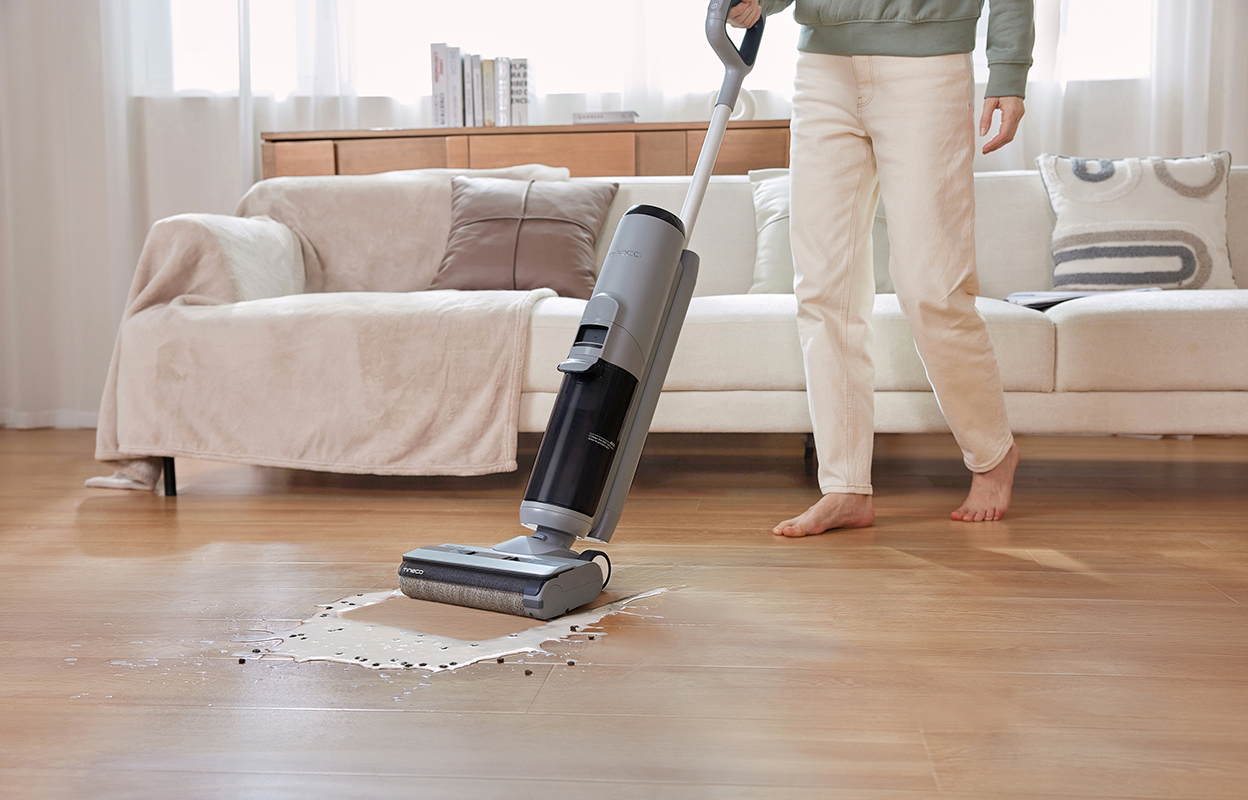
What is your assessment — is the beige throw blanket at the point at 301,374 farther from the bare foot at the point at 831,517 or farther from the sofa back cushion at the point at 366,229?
the bare foot at the point at 831,517

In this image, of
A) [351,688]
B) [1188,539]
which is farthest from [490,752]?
[1188,539]

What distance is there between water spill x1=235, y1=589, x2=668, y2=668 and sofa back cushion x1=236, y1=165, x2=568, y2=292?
143cm

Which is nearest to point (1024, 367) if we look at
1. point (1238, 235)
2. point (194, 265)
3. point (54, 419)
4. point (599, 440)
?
point (1238, 235)

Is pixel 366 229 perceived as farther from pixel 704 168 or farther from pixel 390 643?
pixel 390 643

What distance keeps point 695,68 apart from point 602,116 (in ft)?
1.23

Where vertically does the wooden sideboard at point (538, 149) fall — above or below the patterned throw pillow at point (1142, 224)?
above

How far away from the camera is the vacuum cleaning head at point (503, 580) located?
116 cm

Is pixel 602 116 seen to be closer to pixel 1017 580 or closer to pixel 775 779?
pixel 1017 580

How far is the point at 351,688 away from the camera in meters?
0.97

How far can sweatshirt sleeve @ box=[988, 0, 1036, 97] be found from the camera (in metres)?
1.61

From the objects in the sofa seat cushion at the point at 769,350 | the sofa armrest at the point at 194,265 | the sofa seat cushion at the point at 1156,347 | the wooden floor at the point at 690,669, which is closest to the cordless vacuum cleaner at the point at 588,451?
the wooden floor at the point at 690,669

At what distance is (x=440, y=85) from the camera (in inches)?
124

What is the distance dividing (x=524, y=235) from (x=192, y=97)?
1619mm

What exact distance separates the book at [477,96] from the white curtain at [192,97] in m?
0.17
